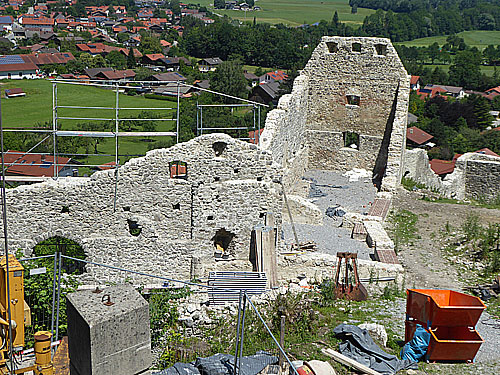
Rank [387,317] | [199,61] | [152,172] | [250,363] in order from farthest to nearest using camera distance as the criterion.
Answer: [199,61]
[152,172]
[387,317]
[250,363]

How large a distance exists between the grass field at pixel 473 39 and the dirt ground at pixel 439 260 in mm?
122706

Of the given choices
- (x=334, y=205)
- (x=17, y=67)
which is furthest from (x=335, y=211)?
(x=17, y=67)

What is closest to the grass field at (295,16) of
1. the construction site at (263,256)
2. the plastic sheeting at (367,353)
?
the construction site at (263,256)

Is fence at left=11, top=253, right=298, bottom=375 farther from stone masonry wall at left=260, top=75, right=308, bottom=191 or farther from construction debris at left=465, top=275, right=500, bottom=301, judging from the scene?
construction debris at left=465, top=275, right=500, bottom=301

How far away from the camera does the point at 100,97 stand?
255 ft

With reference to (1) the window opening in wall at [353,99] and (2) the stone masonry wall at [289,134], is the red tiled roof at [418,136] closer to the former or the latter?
(1) the window opening in wall at [353,99]

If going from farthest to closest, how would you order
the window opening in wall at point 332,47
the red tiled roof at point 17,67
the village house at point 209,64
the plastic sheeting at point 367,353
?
the village house at point 209,64
the red tiled roof at point 17,67
the window opening in wall at point 332,47
the plastic sheeting at point 367,353

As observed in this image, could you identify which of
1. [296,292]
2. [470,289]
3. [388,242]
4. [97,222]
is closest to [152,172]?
[97,222]

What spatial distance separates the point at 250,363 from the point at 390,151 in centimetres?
1226

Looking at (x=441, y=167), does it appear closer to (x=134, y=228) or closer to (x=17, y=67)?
(x=134, y=228)

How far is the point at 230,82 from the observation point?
268ft

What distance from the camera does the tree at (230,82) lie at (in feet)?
262

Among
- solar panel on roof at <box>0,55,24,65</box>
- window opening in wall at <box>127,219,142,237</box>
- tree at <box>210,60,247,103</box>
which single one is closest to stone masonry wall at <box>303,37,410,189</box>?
window opening in wall at <box>127,219,142,237</box>

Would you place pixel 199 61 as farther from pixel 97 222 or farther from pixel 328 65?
pixel 97 222
